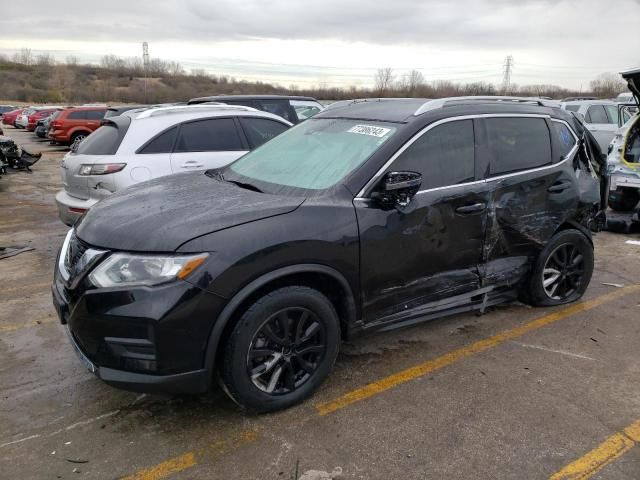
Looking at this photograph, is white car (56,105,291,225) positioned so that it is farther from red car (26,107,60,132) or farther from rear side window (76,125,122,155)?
red car (26,107,60,132)

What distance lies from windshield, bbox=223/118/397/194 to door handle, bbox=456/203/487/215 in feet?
2.45

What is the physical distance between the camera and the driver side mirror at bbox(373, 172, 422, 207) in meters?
3.15

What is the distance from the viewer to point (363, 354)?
3826 millimetres

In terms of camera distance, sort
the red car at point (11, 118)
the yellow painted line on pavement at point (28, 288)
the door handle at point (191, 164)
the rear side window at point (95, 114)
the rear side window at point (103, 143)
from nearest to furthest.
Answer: the yellow painted line on pavement at point (28, 288) → the rear side window at point (103, 143) → the door handle at point (191, 164) → the rear side window at point (95, 114) → the red car at point (11, 118)

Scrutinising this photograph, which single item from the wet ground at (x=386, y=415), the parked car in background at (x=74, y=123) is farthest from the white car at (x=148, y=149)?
the parked car in background at (x=74, y=123)

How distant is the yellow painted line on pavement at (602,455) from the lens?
2.60 meters

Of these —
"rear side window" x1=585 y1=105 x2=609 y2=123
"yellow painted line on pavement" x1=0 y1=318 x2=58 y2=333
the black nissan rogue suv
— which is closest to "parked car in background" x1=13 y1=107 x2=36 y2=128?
"rear side window" x1=585 y1=105 x2=609 y2=123

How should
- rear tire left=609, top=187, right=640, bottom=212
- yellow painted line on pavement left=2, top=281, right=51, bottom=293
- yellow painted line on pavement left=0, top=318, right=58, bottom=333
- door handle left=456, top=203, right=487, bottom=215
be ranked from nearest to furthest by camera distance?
1. door handle left=456, top=203, right=487, bottom=215
2. yellow painted line on pavement left=0, top=318, right=58, bottom=333
3. yellow painted line on pavement left=2, top=281, right=51, bottom=293
4. rear tire left=609, top=187, right=640, bottom=212

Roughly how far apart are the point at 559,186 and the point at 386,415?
2.54 metres

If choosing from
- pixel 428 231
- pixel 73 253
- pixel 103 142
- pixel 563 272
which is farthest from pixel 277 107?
pixel 73 253

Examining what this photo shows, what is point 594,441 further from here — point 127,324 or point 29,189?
point 29,189

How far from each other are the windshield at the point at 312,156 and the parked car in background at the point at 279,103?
6.45 metres

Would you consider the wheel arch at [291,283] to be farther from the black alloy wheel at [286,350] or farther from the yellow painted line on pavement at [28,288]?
the yellow painted line on pavement at [28,288]

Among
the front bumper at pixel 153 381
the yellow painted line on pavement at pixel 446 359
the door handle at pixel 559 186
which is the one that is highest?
the door handle at pixel 559 186
